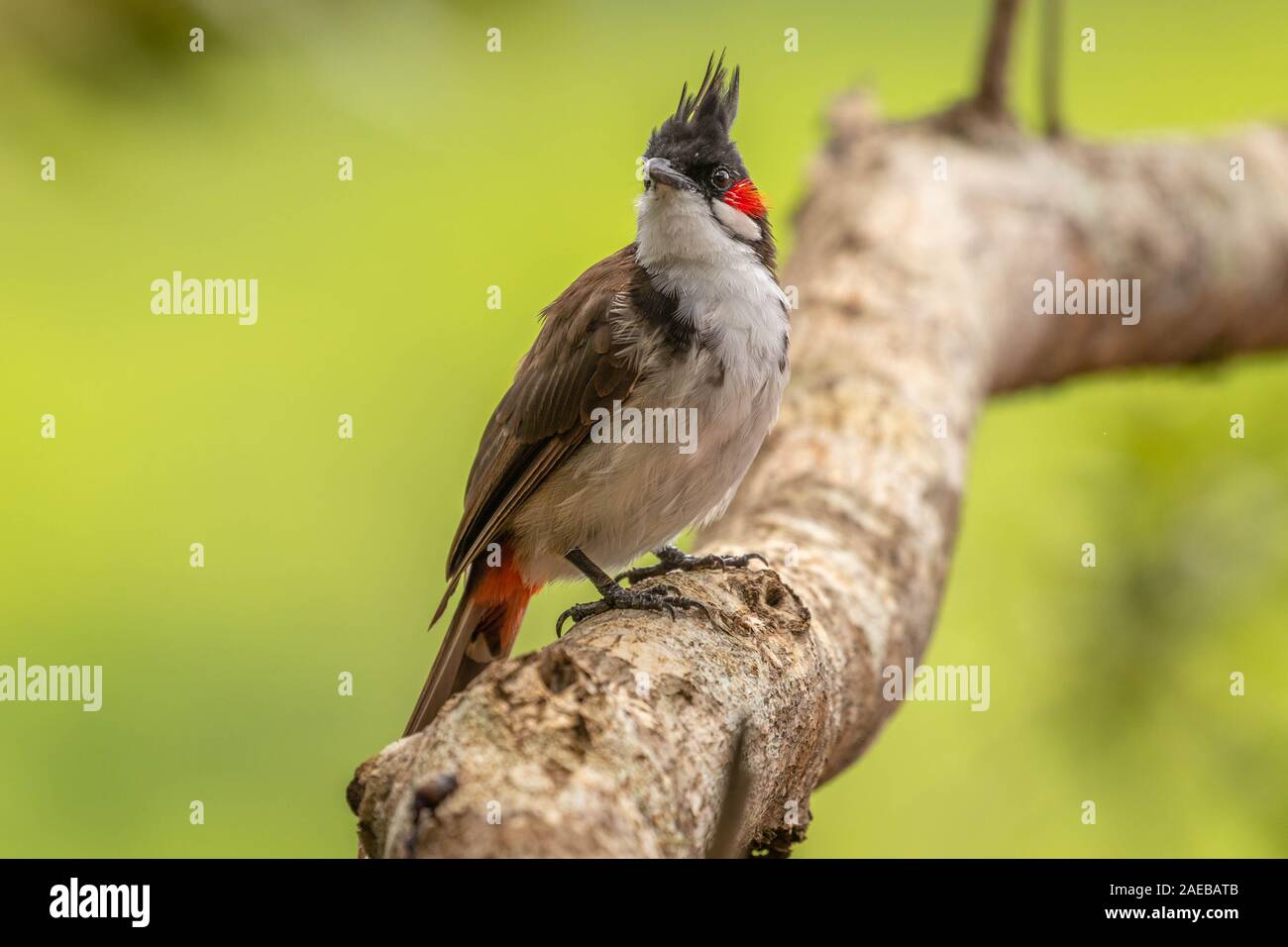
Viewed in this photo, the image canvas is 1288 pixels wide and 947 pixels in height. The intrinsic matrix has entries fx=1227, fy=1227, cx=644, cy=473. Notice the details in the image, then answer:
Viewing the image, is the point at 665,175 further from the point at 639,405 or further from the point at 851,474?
the point at 851,474

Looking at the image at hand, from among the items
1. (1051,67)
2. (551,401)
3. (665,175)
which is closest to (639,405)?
(551,401)

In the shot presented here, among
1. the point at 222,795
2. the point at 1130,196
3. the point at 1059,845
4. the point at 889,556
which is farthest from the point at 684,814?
the point at 1130,196

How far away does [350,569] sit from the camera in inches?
185

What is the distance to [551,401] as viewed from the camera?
2.76 meters

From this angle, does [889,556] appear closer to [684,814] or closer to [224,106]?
[684,814]

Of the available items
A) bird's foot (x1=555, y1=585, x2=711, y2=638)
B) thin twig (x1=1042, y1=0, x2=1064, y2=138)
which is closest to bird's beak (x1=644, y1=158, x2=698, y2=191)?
bird's foot (x1=555, y1=585, x2=711, y2=638)

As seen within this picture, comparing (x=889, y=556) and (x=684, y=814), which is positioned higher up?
(x=889, y=556)

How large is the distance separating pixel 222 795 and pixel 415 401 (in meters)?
1.73

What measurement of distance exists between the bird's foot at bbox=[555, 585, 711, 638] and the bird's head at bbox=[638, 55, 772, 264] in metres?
0.83

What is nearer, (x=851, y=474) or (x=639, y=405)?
(x=639, y=405)

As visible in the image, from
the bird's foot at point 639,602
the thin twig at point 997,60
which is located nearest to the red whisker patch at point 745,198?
the bird's foot at point 639,602

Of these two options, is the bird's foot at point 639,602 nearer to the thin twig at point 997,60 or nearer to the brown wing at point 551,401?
the brown wing at point 551,401

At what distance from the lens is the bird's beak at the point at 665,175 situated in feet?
8.96

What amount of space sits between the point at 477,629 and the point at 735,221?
1140 millimetres
